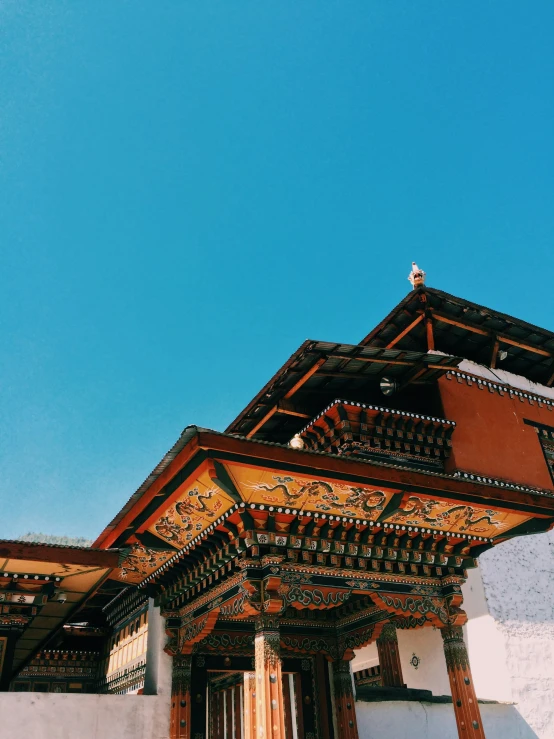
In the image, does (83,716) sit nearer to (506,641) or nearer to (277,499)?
(277,499)

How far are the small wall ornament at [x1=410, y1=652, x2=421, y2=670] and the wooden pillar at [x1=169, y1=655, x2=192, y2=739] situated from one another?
181 inches

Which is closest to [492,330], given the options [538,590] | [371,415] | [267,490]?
[371,415]

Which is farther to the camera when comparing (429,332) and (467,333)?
(467,333)

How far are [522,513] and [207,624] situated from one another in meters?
3.86

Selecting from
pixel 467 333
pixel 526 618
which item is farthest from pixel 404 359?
pixel 526 618

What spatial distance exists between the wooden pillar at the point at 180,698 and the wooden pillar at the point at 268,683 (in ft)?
7.76

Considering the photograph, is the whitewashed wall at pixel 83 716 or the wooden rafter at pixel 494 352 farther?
the wooden rafter at pixel 494 352

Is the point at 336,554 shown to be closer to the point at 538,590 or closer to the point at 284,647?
the point at 284,647

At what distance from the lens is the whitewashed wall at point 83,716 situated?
6.79 m

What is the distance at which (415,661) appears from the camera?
10.6 m

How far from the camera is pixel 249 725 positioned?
20.0 ft

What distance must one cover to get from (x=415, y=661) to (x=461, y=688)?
12.6 feet

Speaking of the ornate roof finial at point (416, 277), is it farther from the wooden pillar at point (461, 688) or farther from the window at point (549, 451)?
the wooden pillar at point (461, 688)

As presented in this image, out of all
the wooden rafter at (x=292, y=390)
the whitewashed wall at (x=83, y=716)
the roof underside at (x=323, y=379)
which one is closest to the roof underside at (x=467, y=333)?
the roof underside at (x=323, y=379)
